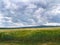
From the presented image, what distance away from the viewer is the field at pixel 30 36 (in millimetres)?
2113

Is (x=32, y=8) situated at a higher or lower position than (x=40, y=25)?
higher

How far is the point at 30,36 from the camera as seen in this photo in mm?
2135

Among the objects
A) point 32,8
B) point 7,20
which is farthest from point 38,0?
point 7,20

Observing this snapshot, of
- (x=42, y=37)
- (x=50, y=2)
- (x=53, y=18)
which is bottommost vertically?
(x=42, y=37)

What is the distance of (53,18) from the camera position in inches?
84.6

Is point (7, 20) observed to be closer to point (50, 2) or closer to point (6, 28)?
point (6, 28)

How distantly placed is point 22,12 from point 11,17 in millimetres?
129

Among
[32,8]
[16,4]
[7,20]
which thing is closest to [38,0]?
[32,8]

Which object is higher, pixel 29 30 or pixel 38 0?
pixel 38 0

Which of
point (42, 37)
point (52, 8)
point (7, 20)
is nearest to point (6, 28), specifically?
point (7, 20)

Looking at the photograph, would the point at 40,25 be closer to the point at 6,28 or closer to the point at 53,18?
the point at 53,18

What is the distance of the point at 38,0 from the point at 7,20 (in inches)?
15.5

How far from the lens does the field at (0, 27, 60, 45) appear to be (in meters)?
2.11

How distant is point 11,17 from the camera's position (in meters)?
2.15
